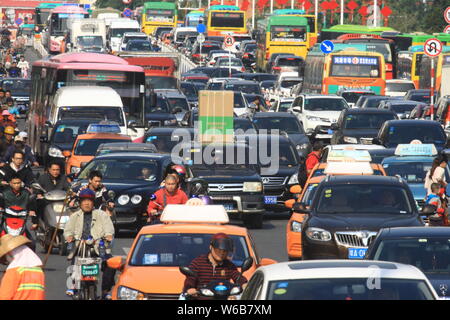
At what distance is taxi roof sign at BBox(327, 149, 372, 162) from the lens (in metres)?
23.3

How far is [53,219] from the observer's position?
20.9 meters

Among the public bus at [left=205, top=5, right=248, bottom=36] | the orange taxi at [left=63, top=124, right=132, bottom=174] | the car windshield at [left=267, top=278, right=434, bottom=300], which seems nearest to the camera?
the car windshield at [left=267, top=278, right=434, bottom=300]

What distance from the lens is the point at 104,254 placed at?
50.9 ft

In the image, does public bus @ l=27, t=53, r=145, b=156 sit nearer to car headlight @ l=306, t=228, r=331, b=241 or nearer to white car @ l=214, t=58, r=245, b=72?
car headlight @ l=306, t=228, r=331, b=241

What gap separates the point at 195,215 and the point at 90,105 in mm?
19862

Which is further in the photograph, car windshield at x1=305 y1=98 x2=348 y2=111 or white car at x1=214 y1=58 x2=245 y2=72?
white car at x1=214 y1=58 x2=245 y2=72

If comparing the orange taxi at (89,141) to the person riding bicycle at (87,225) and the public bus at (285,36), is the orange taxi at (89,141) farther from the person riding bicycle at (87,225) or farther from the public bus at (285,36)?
the public bus at (285,36)

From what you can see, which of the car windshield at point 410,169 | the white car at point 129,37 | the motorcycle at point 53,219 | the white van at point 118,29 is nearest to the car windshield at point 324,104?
the car windshield at point 410,169

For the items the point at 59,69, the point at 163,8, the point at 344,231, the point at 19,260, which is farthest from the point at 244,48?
the point at 19,260

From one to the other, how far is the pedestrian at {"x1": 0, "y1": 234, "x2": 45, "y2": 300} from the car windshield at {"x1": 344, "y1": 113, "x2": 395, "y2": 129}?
26496mm

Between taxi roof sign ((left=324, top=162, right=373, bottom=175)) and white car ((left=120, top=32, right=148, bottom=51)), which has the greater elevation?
taxi roof sign ((left=324, top=162, right=373, bottom=175))

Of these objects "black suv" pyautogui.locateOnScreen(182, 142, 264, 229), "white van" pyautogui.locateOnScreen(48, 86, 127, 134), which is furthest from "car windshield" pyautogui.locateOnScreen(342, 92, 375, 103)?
"black suv" pyautogui.locateOnScreen(182, 142, 264, 229)
